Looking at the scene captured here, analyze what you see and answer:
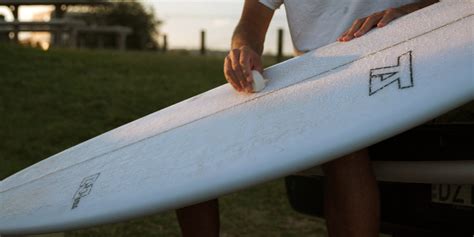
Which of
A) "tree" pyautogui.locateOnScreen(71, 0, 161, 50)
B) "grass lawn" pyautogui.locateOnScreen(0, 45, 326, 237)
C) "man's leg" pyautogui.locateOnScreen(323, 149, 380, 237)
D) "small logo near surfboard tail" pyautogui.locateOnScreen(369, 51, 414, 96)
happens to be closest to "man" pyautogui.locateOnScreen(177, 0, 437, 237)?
"man's leg" pyautogui.locateOnScreen(323, 149, 380, 237)

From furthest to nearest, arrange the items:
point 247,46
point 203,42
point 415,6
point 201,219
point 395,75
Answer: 1. point 203,42
2. point 247,46
3. point 415,6
4. point 201,219
5. point 395,75

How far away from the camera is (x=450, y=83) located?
1.73 meters

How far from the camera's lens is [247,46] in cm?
255

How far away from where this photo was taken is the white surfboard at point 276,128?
177cm

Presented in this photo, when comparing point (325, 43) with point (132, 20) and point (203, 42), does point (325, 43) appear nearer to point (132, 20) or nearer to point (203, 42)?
point (203, 42)

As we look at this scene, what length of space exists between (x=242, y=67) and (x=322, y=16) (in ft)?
1.19

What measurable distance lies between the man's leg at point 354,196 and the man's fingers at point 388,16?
1.64 ft

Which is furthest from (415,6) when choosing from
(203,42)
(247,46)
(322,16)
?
(203,42)

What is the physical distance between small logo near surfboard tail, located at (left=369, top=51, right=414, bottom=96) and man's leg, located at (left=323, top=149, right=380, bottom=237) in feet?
0.56

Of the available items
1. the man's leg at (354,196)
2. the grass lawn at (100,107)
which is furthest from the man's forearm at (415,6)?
the grass lawn at (100,107)

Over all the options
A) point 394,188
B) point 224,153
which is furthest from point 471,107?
point 224,153

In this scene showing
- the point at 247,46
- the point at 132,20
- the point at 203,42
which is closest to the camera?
the point at 247,46

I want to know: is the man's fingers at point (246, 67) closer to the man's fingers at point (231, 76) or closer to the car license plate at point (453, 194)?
the man's fingers at point (231, 76)

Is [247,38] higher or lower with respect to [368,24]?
lower
